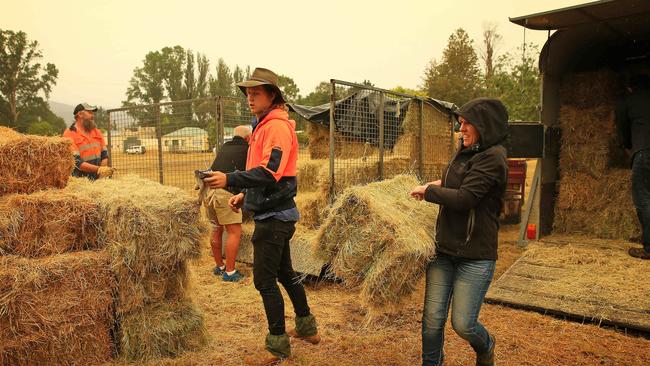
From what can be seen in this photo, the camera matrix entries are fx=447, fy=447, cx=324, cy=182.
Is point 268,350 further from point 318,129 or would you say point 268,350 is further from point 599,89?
point 599,89

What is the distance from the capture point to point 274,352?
3.55 m

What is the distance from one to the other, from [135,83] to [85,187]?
7656 cm

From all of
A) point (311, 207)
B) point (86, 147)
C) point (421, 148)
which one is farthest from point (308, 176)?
point (86, 147)

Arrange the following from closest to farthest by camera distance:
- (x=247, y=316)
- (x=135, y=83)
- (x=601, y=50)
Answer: (x=247, y=316) < (x=601, y=50) < (x=135, y=83)

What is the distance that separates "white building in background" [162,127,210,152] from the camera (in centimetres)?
774

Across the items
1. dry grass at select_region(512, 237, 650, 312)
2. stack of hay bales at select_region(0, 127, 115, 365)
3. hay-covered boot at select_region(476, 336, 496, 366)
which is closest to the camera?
hay-covered boot at select_region(476, 336, 496, 366)

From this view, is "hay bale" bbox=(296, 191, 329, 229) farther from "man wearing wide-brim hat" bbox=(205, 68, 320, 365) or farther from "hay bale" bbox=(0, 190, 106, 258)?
"hay bale" bbox=(0, 190, 106, 258)

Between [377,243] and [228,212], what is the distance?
3.13 meters

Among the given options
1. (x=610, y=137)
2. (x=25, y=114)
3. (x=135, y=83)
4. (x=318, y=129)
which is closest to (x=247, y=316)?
(x=318, y=129)

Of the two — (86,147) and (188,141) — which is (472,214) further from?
A: (188,141)

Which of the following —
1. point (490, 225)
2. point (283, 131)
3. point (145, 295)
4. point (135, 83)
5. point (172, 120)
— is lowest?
point (145, 295)

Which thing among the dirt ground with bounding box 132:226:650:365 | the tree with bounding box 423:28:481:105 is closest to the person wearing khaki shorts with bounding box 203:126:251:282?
the dirt ground with bounding box 132:226:650:365

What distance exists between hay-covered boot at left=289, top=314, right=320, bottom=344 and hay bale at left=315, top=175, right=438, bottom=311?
579mm

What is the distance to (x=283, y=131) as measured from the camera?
3.46 m
